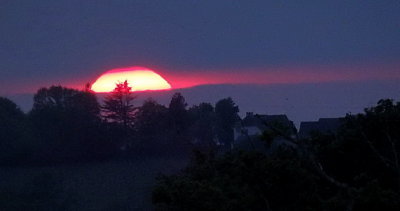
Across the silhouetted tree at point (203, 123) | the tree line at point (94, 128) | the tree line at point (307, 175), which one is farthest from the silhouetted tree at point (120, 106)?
the tree line at point (307, 175)

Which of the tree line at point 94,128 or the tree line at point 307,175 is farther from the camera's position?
the tree line at point 94,128

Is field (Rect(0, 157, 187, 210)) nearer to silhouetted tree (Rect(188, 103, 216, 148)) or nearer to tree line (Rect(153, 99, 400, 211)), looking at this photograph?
silhouetted tree (Rect(188, 103, 216, 148))

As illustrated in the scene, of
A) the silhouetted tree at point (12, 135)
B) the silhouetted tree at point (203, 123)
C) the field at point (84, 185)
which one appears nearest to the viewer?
the field at point (84, 185)

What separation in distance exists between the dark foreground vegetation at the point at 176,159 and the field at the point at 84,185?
0.04m

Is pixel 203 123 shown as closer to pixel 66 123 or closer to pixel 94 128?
pixel 94 128

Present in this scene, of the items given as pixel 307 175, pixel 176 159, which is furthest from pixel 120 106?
pixel 307 175

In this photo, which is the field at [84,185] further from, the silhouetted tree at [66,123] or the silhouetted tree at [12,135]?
the silhouetted tree at [66,123]

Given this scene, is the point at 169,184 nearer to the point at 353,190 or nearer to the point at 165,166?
the point at 353,190

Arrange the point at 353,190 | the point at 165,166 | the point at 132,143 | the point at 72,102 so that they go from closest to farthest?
1. the point at 353,190
2. the point at 165,166
3. the point at 132,143
4. the point at 72,102

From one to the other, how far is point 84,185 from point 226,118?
31.4ft

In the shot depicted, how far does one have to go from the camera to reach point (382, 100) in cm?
1546

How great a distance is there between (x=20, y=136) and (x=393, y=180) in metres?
15.4

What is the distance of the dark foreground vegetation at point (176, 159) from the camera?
13.0 m

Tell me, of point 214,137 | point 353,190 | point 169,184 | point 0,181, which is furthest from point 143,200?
point 353,190
